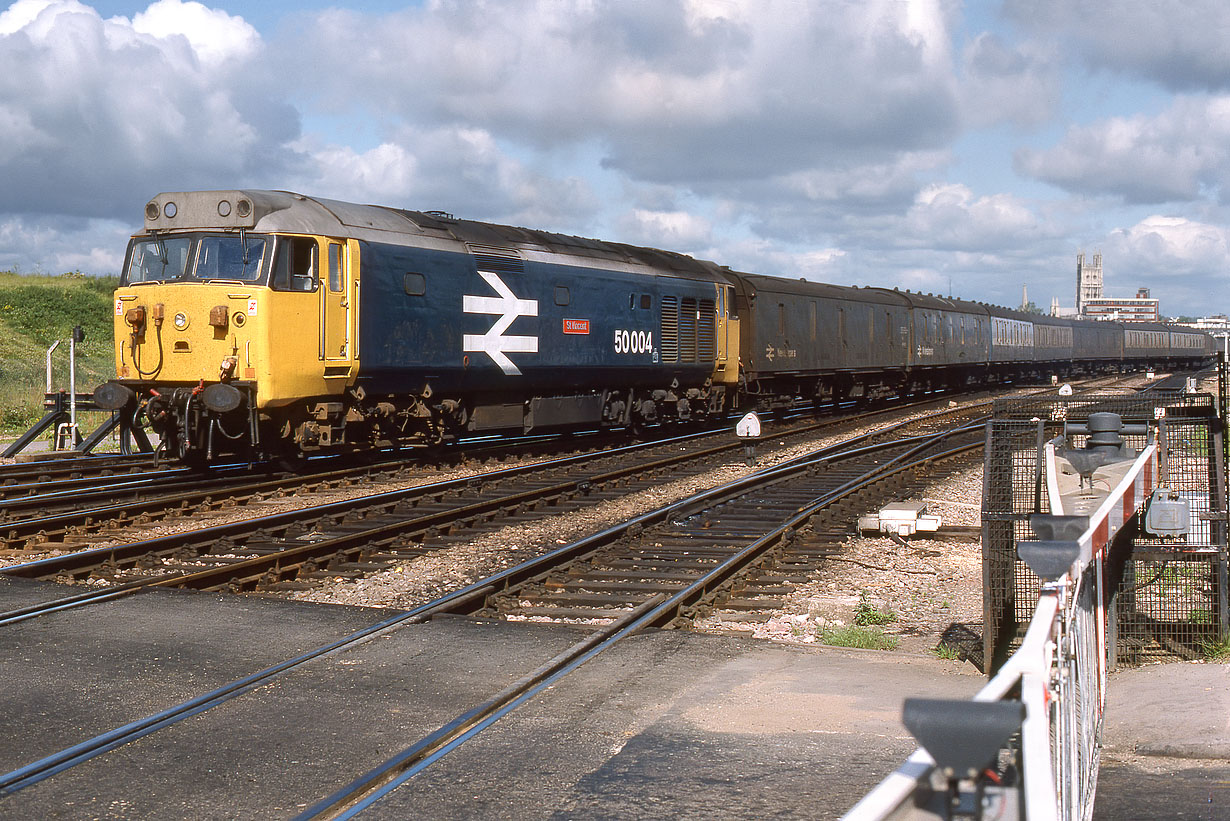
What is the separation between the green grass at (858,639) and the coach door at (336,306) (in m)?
8.91

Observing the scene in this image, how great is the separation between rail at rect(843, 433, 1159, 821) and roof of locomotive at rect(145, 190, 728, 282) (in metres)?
12.1

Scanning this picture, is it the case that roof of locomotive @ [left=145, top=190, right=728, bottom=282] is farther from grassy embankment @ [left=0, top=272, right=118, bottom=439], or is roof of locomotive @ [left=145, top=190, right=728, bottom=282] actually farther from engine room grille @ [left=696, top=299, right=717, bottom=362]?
grassy embankment @ [left=0, top=272, right=118, bottom=439]

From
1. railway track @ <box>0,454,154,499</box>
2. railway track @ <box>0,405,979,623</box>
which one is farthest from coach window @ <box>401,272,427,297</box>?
railway track @ <box>0,454,154,499</box>

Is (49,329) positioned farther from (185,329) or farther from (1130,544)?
(1130,544)

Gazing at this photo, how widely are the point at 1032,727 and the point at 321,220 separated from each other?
13690 millimetres

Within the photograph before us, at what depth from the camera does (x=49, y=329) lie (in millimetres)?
52625

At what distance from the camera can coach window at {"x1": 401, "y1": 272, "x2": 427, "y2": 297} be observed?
15883 mm

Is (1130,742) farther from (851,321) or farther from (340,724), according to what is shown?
(851,321)

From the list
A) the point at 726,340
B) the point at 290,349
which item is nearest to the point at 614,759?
the point at 290,349

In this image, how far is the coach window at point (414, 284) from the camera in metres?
15.9

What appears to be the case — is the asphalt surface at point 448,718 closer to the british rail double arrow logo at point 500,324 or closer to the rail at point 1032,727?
the rail at point 1032,727

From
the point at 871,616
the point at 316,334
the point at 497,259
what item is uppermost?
the point at 497,259

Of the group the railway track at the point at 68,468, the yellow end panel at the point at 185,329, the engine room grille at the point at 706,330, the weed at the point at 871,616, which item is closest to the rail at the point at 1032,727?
the weed at the point at 871,616

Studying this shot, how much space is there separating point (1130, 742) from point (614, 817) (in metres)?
2.33
